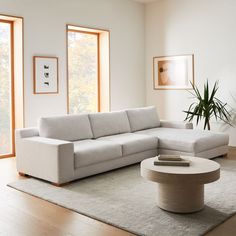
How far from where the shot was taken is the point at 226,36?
6.45 metres

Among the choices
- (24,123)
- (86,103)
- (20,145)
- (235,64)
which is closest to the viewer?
(20,145)

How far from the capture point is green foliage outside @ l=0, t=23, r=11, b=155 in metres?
5.73

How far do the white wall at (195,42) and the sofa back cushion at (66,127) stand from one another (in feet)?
8.92

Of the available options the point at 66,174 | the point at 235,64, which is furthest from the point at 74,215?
the point at 235,64

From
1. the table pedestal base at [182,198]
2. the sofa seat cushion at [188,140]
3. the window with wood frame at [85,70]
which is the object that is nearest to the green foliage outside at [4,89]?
the window with wood frame at [85,70]

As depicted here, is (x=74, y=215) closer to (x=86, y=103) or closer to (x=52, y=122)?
(x=52, y=122)

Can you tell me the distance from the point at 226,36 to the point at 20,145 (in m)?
4.14

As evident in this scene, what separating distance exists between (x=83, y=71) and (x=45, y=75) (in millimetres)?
1146

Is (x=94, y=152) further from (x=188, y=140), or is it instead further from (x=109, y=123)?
(x=188, y=140)

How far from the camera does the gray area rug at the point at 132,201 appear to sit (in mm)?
2939

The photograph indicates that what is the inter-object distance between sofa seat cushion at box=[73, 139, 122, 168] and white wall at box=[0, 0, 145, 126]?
5.07 ft

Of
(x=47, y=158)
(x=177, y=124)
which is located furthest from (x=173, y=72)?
(x=47, y=158)

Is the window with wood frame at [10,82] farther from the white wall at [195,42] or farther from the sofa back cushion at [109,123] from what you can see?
the white wall at [195,42]

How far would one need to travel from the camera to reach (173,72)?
7.25 metres
